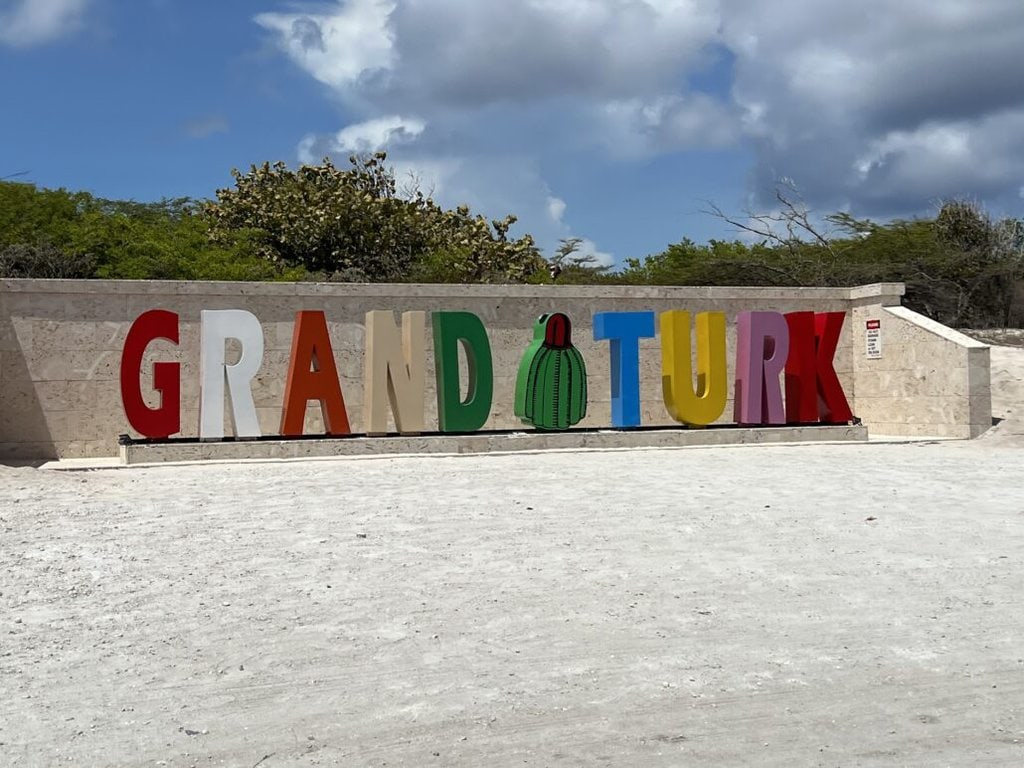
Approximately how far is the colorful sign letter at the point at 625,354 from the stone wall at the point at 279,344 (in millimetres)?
1074

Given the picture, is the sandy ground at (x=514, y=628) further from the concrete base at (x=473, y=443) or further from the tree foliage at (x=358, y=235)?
the tree foliage at (x=358, y=235)

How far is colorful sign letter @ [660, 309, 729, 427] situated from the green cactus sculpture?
1.49 metres

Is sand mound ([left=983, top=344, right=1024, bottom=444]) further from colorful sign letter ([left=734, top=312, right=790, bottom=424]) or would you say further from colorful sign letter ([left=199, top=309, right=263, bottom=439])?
colorful sign letter ([left=199, top=309, right=263, bottom=439])

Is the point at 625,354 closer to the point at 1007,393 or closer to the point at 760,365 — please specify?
the point at 760,365

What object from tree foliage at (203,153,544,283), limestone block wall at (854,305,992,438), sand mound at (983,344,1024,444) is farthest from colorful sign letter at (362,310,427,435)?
tree foliage at (203,153,544,283)

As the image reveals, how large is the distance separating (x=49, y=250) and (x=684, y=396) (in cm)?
2207

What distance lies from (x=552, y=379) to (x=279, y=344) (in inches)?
165

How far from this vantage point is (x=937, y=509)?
371 inches

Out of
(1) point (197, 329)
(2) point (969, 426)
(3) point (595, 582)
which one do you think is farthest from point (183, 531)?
(2) point (969, 426)

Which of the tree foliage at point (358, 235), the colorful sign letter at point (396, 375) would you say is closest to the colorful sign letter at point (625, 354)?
the colorful sign letter at point (396, 375)

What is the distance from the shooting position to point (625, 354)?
645 inches

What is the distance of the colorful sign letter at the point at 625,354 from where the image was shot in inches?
642

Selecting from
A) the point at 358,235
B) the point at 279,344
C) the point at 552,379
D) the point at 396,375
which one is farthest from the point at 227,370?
the point at 358,235

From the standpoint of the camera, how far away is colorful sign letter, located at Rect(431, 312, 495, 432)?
1545 cm
